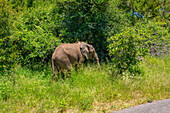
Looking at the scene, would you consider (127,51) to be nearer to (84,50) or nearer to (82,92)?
(84,50)

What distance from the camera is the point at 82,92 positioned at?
14.4ft

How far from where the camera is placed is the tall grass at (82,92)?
12.7 feet

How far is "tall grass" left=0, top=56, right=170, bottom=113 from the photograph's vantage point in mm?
3867

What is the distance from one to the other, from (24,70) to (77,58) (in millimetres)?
2218

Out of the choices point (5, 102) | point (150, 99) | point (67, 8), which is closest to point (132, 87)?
point (150, 99)

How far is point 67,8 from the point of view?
23.7 feet

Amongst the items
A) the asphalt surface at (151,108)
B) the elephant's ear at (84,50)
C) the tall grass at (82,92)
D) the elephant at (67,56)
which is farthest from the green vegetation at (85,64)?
the elephant's ear at (84,50)

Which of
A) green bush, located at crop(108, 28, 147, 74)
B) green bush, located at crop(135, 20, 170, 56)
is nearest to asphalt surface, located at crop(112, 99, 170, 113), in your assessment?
green bush, located at crop(108, 28, 147, 74)

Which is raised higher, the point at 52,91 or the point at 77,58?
the point at 77,58

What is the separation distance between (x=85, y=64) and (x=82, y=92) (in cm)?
238

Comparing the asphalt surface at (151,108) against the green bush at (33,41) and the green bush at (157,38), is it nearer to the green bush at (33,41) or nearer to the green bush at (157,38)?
the green bush at (33,41)

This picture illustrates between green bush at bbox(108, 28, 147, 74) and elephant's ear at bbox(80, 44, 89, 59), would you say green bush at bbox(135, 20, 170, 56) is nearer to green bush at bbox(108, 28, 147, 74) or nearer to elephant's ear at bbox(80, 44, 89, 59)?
green bush at bbox(108, 28, 147, 74)

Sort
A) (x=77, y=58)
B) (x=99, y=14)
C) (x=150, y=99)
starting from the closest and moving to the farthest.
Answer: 1. (x=150, y=99)
2. (x=77, y=58)
3. (x=99, y=14)

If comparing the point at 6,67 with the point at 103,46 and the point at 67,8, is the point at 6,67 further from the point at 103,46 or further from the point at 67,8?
the point at 103,46
